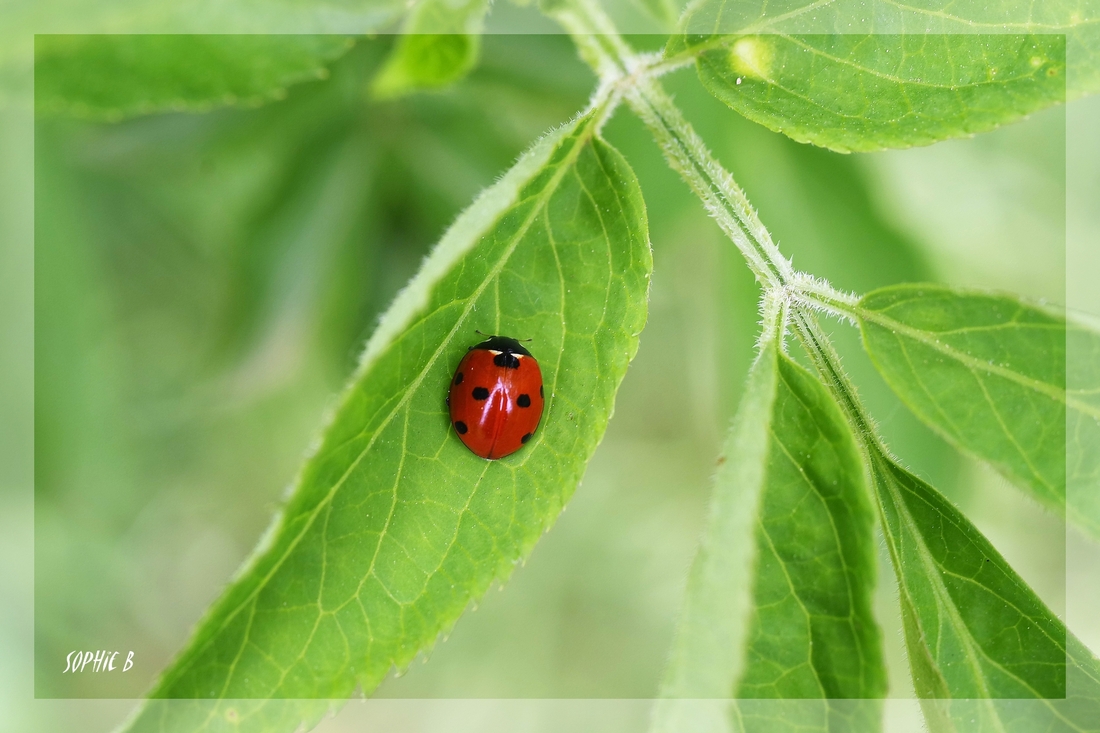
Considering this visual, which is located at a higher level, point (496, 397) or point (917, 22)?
point (917, 22)

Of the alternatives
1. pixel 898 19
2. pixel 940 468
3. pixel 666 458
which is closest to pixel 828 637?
pixel 898 19

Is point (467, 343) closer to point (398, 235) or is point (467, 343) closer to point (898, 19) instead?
point (898, 19)

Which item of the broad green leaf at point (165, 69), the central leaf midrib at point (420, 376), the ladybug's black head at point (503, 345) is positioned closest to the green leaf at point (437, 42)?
the broad green leaf at point (165, 69)

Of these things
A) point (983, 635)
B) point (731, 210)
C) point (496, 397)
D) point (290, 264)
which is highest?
point (290, 264)

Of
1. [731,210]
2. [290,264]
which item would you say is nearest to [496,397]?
[731,210]

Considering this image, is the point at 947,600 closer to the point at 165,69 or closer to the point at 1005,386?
the point at 1005,386
